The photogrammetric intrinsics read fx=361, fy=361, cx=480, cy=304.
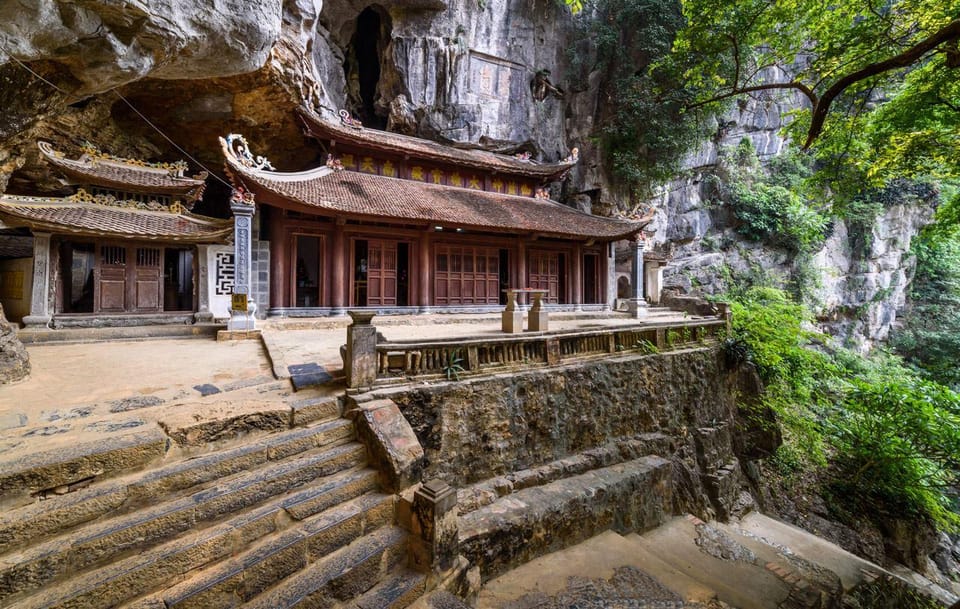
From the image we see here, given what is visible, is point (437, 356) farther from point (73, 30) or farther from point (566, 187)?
point (566, 187)

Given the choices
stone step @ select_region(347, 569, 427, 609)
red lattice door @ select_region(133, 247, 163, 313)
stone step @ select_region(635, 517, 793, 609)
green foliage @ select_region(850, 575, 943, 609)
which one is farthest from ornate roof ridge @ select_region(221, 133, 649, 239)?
green foliage @ select_region(850, 575, 943, 609)

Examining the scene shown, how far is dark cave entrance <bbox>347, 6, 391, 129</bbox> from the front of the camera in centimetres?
1759

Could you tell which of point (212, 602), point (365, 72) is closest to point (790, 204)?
point (365, 72)

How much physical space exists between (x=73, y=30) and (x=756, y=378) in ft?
48.9

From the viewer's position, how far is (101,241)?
370 inches

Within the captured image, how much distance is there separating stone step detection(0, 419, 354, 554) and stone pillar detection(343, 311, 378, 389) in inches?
29.4

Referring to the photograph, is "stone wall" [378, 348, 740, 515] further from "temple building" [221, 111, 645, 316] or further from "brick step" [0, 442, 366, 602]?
"temple building" [221, 111, 645, 316]

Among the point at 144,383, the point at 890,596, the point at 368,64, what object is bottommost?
the point at 890,596

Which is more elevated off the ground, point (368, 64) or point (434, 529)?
point (368, 64)

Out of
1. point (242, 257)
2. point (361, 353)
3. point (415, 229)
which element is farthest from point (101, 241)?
point (361, 353)

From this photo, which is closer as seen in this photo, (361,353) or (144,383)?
(361,353)

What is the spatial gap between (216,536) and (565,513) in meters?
4.05

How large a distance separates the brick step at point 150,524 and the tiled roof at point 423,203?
7914 millimetres

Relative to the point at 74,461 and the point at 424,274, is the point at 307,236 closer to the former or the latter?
the point at 424,274
